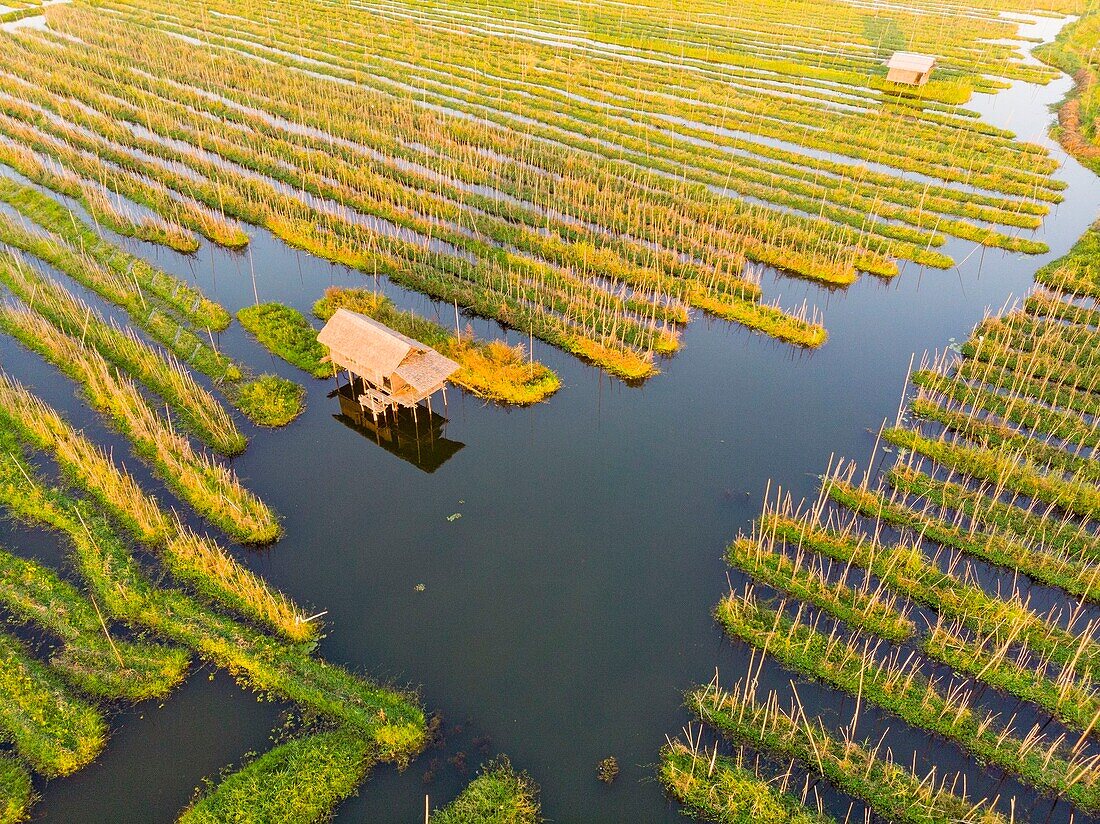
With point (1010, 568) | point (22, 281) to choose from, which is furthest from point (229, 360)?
point (1010, 568)

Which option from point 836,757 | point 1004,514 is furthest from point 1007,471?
point 836,757

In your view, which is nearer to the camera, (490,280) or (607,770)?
(607,770)

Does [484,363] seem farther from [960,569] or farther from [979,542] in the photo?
[979,542]

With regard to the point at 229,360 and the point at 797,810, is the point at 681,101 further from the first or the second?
the point at 797,810

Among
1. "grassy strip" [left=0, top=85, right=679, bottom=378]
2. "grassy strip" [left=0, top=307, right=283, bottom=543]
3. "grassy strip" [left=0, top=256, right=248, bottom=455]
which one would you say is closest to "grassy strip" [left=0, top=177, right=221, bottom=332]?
"grassy strip" [left=0, top=256, right=248, bottom=455]

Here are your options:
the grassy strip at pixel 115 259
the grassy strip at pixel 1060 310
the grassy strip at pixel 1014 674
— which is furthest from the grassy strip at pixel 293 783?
the grassy strip at pixel 1060 310

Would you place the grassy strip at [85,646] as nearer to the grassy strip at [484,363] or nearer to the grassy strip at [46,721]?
the grassy strip at [46,721]
